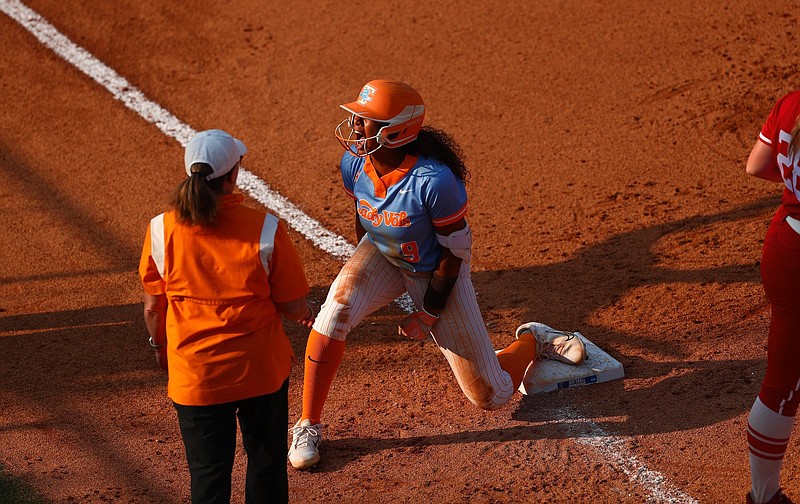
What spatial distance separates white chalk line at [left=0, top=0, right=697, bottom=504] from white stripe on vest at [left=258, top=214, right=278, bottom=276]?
77.8 inches

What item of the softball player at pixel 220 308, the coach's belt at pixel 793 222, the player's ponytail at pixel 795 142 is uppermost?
the player's ponytail at pixel 795 142

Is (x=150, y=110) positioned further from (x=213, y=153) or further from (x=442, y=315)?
(x=213, y=153)

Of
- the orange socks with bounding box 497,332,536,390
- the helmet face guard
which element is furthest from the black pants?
the orange socks with bounding box 497,332,536,390

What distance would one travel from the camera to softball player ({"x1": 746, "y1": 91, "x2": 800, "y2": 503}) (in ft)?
11.7

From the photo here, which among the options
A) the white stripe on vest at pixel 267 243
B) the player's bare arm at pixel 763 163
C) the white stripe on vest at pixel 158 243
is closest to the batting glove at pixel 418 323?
the white stripe on vest at pixel 267 243

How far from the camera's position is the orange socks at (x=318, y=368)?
4629 mm

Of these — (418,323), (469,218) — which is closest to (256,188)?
(469,218)

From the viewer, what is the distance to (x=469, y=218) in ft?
22.6

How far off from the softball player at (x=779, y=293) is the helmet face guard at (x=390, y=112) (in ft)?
4.82

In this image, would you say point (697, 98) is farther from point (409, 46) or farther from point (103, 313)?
point (103, 313)

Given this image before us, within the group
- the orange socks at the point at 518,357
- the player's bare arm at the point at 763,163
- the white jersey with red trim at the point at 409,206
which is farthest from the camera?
the orange socks at the point at 518,357

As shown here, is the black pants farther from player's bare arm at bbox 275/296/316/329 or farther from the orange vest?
player's bare arm at bbox 275/296/316/329

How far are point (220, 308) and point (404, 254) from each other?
1237 millimetres

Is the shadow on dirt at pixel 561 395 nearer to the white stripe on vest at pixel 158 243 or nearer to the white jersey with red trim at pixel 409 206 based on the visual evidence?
the white jersey with red trim at pixel 409 206
